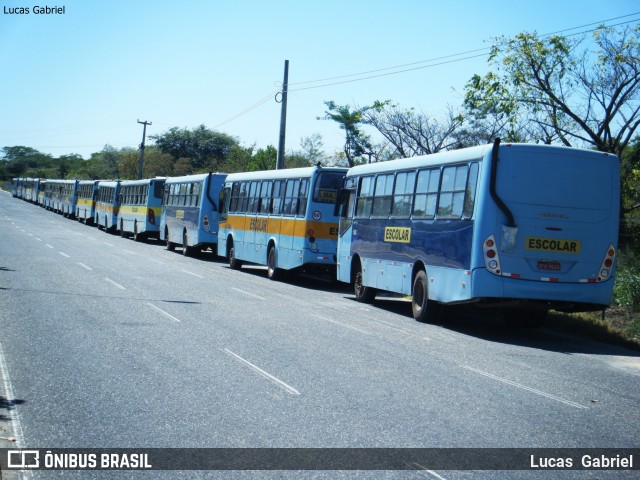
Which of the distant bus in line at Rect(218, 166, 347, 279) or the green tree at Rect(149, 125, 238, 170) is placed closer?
the distant bus in line at Rect(218, 166, 347, 279)

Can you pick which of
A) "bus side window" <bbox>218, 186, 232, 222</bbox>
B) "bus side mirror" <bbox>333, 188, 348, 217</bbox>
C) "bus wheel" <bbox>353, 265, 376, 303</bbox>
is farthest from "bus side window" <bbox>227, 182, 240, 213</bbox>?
"bus wheel" <bbox>353, 265, 376, 303</bbox>

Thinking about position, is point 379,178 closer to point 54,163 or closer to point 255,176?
point 255,176

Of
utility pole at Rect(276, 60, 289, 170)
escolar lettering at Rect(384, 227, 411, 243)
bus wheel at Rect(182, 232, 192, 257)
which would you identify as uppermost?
utility pole at Rect(276, 60, 289, 170)

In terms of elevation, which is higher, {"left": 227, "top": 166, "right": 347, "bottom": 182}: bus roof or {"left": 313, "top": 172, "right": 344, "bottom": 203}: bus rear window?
{"left": 227, "top": 166, "right": 347, "bottom": 182}: bus roof

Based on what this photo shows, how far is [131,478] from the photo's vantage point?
18.7 ft

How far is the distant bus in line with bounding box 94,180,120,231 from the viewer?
53.8m

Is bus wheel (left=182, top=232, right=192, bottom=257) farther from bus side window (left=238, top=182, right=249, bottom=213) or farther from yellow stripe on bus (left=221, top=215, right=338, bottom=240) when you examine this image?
bus side window (left=238, top=182, right=249, bottom=213)

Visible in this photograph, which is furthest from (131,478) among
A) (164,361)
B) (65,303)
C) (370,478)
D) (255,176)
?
(255,176)

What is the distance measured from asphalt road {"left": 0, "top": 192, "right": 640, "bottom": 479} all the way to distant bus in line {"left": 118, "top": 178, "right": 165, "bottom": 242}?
1050 inches

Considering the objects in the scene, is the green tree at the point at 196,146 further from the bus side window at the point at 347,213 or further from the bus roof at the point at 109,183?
the bus side window at the point at 347,213

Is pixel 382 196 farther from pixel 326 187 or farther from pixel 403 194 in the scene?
pixel 326 187

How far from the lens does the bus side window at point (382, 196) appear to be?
734 inches

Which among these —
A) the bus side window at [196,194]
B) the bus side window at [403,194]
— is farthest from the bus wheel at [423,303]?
the bus side window at [196,194]

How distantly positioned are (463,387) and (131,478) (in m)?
4.65
